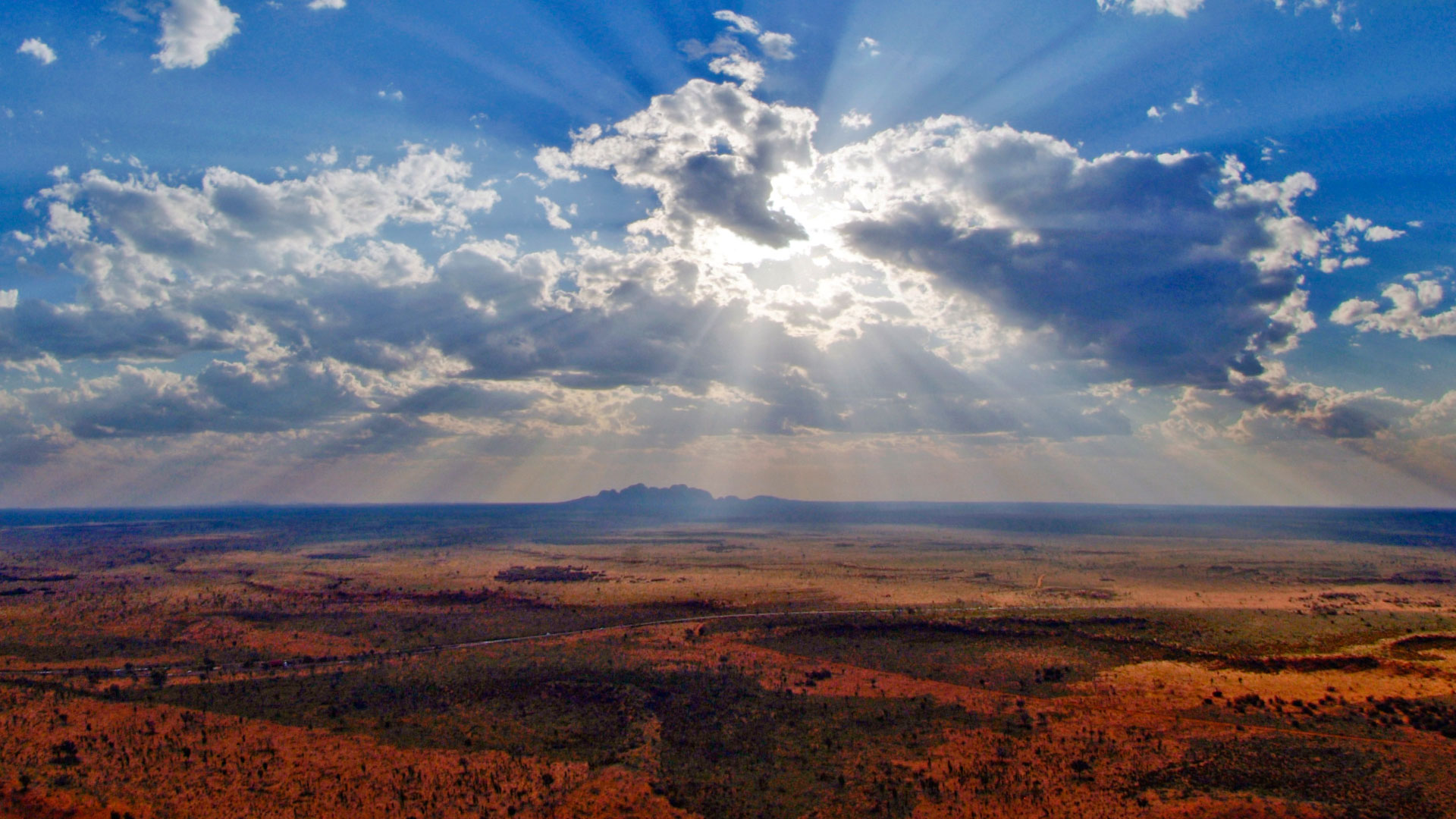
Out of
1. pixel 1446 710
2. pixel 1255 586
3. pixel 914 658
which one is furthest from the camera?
pixel 1255 586

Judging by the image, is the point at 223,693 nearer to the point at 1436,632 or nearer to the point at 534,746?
the point at 534,746

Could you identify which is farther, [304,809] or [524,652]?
[524,652]

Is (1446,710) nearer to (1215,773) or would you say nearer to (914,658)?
(1215,773)

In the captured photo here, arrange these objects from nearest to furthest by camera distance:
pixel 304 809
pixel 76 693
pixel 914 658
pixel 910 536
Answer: pixel 304 809 < pixel 76 693 < pixel 914 658 < pixel 910 536

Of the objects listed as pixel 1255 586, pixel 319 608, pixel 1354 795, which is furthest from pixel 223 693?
pixel 1255 586

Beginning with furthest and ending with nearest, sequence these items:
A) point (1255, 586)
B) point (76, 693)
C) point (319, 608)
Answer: point (1255, 586) → point (319, 608) → point (76, 693)

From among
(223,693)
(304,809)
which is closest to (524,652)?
(223,693)
